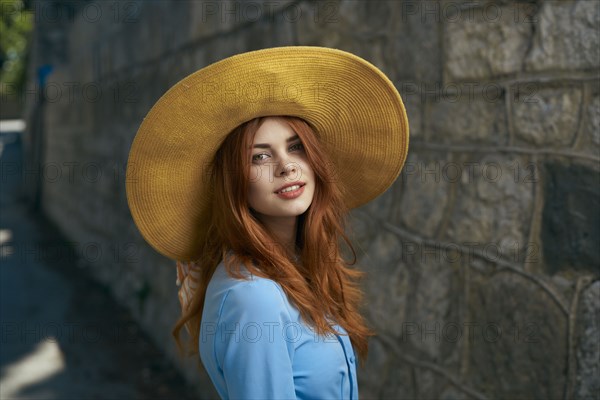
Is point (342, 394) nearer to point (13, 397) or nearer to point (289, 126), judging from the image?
point (289, 126)

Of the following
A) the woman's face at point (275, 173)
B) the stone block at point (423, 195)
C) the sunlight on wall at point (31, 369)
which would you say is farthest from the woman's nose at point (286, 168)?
the sunlight on wall at point (31, 369)

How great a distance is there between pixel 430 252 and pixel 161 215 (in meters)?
1.02

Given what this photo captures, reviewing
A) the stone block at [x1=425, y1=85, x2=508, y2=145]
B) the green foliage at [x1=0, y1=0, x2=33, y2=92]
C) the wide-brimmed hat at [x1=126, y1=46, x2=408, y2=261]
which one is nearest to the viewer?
the wide-brimmed hat at [x1=126, y1=46, x2=408, y2=261]

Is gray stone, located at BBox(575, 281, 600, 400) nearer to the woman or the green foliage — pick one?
the woman

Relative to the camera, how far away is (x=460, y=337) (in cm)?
216

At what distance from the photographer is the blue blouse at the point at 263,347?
3.85 ft

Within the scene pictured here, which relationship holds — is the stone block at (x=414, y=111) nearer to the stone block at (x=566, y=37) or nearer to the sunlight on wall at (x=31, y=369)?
the stone block at (x=566, y=37)

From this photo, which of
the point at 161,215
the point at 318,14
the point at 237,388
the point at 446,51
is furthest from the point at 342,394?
the point at 318,14

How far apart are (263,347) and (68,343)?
3705 millimetres

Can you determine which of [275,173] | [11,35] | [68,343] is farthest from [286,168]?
[11,35]

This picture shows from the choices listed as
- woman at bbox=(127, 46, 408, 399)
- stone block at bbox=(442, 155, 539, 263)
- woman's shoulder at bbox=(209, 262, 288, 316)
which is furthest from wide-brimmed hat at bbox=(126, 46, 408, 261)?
stone block at bbox=(442, 155, 539, 263)

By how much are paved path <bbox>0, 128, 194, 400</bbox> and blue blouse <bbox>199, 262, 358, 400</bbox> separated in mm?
2740

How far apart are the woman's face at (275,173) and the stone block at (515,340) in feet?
2.61

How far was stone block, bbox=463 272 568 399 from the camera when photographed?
1.84m
